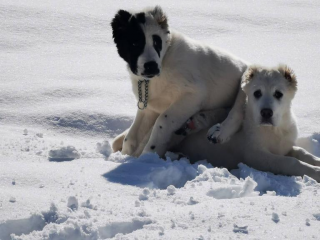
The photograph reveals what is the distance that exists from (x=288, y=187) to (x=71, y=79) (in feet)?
13.9

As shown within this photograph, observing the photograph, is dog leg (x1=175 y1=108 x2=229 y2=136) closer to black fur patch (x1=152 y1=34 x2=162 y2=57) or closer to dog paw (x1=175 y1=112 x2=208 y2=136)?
dog paw (x1=175 y1=112 x2=208 y2=136)

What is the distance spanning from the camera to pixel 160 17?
677 cm

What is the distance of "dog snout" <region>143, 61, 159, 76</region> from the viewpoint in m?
6.49

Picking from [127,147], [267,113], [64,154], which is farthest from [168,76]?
[64,154]

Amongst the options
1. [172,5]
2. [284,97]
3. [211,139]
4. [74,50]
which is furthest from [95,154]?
[172,5]

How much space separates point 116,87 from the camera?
896cm

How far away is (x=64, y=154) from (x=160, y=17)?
1.62m

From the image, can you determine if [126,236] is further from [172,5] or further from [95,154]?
[172,5]

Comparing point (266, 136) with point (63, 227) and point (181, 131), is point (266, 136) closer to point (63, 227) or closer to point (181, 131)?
point (181, 131)

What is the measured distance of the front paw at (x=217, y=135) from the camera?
262 inches

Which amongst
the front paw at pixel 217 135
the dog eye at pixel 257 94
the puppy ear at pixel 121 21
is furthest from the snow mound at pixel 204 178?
the puppy ear at pixel 121 21

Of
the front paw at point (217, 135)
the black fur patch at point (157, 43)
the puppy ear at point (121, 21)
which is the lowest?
the front paw at point (217, 135)

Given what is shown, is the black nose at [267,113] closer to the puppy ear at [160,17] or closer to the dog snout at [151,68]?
the dog snout at [151,68]

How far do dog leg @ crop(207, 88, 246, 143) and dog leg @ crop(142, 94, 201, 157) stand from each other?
29cm
